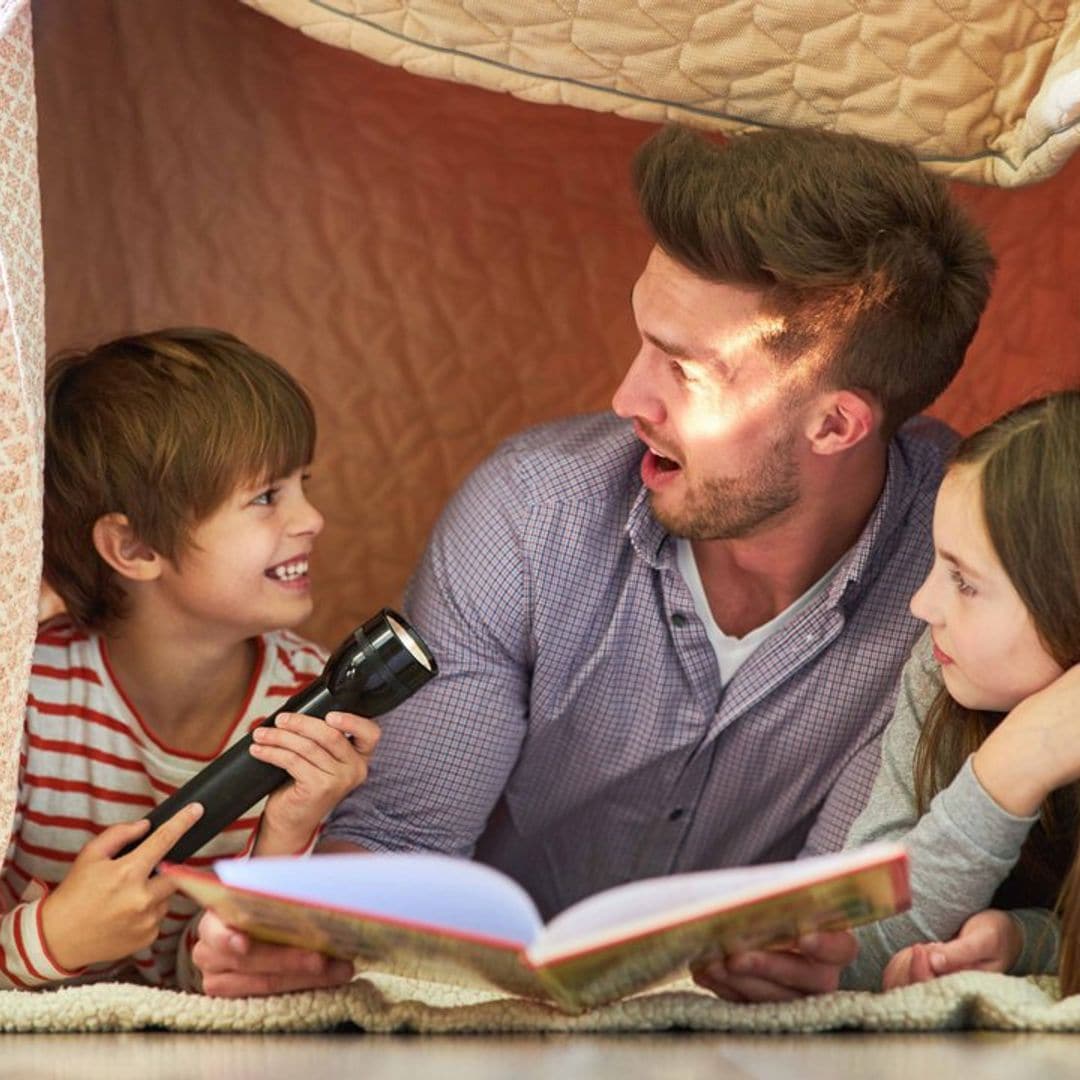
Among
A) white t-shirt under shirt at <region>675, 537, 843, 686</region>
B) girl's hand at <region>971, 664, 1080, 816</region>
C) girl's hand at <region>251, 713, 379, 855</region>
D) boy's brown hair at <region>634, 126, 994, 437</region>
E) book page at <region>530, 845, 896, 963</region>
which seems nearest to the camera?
book page at <region>530, 845, 896, 963</region>

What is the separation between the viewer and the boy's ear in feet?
4.56

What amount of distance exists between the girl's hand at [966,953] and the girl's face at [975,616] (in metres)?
0.14

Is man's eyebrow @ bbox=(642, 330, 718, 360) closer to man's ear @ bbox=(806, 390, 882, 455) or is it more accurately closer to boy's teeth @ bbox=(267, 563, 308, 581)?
man's ear @ bbox=(806, 390, 882, 455)

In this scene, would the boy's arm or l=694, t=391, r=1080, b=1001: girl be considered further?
the boy's arm

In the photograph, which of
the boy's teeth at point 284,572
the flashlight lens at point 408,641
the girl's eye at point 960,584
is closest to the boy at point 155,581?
the boy's teeth at point 284,572

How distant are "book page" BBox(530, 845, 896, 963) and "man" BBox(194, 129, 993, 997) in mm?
640

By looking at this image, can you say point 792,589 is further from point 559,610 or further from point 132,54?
point 132,54

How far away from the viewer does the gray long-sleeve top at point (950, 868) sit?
1.05 metres

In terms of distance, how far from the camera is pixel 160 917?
47.1 inches

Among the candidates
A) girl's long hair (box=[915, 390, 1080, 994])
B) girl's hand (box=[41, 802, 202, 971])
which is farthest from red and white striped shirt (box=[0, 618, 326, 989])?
girl's long hair (box=[915, 390, 1080, 994])

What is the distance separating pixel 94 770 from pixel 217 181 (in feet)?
1.78

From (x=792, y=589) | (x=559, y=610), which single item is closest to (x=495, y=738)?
(x=559, y=610)

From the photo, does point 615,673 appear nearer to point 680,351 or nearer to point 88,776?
point 680,351

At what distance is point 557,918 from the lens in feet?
2.52
